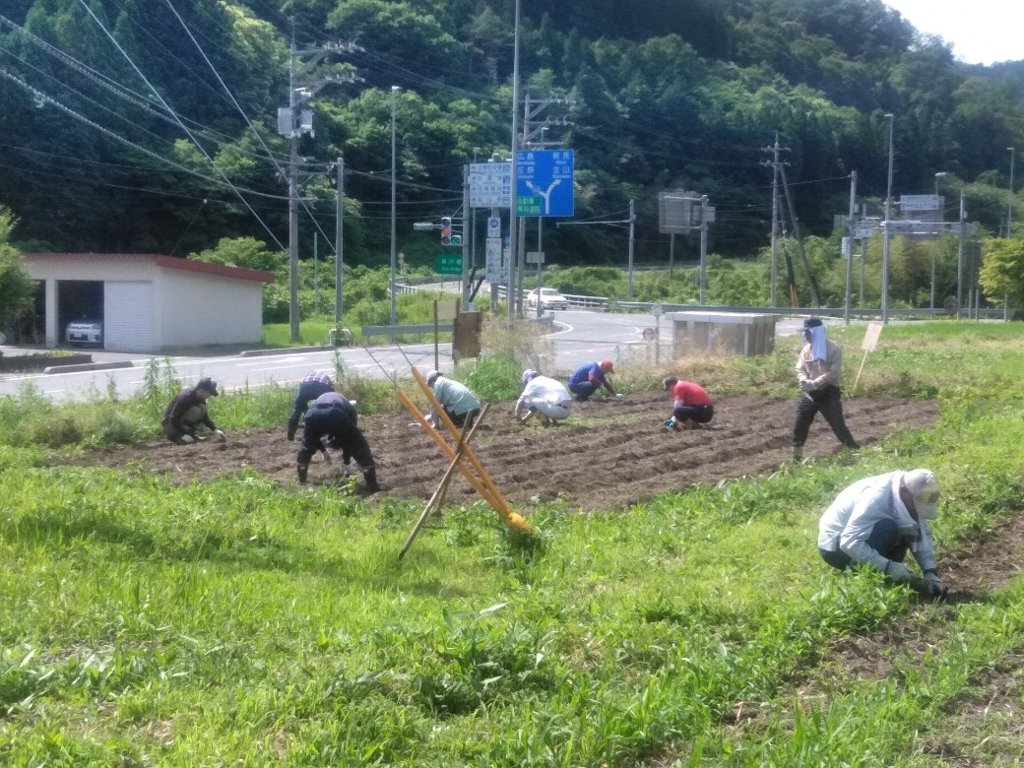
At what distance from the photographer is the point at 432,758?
15.6 feet

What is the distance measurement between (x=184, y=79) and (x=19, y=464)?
4698cm

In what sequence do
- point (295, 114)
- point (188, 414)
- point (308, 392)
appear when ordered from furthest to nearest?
point (295, 114) < point (188, 414) < point (308, 392)

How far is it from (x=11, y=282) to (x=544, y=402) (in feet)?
63.0

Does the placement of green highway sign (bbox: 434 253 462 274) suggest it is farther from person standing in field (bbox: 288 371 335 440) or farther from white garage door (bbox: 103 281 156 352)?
person standing in field (bbox: 288 371 335 440)

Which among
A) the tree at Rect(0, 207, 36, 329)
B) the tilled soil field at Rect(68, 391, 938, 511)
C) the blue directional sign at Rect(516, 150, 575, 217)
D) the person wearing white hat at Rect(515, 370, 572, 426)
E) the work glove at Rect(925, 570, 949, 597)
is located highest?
the blue directional sign at Rect(516, 150, 575, 217)

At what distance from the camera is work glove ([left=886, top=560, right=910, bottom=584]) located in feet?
23.9

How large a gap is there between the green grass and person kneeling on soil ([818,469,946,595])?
0.72 feet

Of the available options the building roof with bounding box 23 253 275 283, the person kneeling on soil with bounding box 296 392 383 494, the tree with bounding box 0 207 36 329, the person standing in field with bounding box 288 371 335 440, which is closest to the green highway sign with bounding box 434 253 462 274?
the building roof with bounding box 23 253 275 283

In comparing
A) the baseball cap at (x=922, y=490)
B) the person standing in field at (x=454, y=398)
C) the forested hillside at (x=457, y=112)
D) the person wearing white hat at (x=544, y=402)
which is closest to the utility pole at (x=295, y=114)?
the forested hillside at (x=457, y=112)

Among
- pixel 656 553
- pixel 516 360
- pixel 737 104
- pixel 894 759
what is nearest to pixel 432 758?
pixel 894 759

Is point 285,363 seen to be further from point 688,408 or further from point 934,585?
point 934,585

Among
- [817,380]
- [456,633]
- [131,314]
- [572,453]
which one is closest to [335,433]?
[572,453]

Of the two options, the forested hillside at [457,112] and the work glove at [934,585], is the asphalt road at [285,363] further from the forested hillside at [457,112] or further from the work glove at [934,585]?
the work glove at [934,585]

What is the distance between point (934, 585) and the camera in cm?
736
